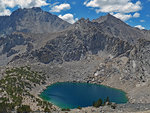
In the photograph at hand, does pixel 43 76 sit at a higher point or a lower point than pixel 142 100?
higher

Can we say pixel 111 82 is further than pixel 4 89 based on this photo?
Yes

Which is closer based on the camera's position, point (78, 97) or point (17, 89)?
point (17, 89)

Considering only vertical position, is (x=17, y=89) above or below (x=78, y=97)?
above

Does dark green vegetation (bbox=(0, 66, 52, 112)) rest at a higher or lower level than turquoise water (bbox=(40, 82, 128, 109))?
higher

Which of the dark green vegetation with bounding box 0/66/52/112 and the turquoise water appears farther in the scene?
the turquoise water

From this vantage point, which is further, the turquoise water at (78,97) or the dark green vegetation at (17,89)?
the turquoise water at (78,97)

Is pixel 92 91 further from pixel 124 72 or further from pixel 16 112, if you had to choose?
pixel 16 112

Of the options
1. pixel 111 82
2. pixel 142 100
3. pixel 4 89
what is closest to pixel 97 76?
pixel 111 82

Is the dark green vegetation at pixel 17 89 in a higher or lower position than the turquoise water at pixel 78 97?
higher
